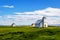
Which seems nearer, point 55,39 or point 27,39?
point 55,39

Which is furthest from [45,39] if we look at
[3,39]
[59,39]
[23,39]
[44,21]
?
[44,21]

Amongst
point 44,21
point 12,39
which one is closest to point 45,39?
point 12,39

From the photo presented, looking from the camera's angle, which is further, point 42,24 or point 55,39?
point 42,24

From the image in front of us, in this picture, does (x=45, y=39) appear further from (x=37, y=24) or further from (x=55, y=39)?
(x=37, y=24)

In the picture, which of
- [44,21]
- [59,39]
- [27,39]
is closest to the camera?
[59,39]

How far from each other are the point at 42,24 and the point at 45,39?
73.0 metres

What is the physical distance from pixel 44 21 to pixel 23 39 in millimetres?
70572

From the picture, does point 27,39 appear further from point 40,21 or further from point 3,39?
point 40,21

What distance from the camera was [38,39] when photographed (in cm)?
3469

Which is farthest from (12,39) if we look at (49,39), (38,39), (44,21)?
(44,21)

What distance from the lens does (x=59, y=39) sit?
33594 millimetres

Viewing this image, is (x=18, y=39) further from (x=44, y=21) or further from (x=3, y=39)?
(x=44, y=21)

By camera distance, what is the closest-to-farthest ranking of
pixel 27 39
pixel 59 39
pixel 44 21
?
pixel 59 39, pixel 27 39, pixel 44 21

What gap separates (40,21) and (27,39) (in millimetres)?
72183
